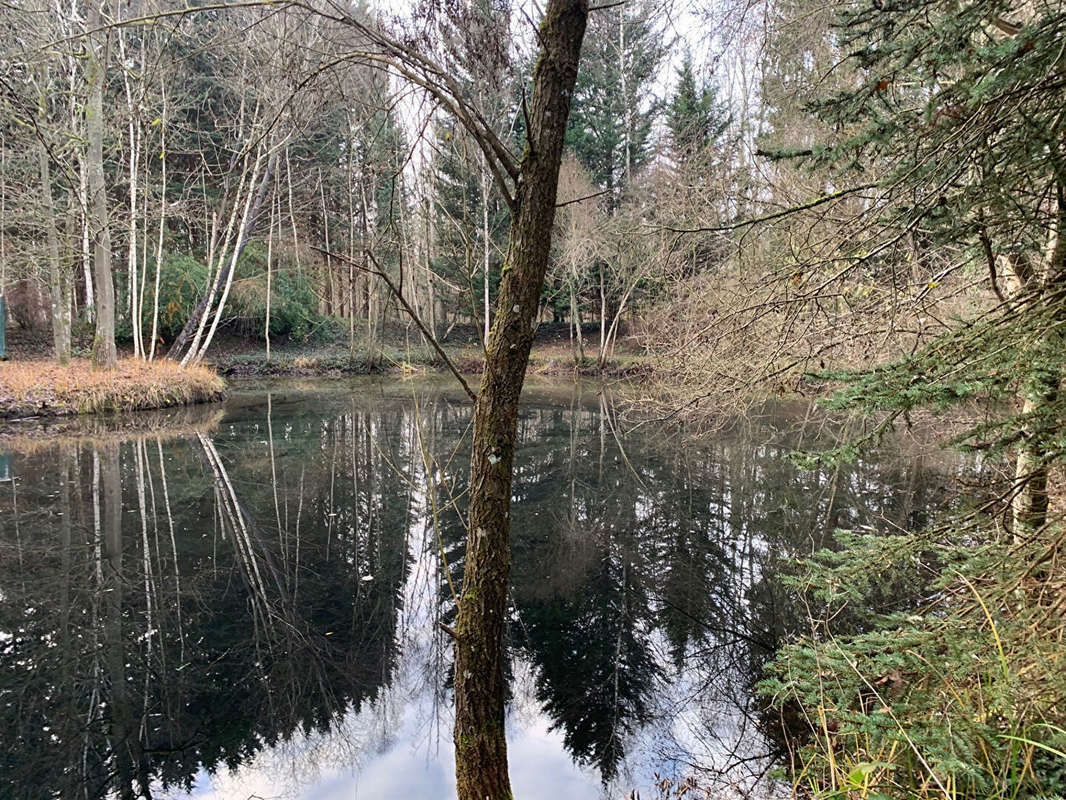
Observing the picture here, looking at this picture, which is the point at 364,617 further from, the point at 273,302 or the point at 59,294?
the point at 273,302

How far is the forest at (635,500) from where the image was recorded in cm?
217

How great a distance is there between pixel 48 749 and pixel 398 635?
206 centimetres

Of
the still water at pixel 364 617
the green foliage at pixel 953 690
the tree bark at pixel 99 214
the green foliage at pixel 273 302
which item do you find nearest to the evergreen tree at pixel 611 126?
the green foliage at pixel 273 302

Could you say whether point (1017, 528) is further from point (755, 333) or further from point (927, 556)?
point (927, 556)

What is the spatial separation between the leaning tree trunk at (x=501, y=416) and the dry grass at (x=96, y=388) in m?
13.1

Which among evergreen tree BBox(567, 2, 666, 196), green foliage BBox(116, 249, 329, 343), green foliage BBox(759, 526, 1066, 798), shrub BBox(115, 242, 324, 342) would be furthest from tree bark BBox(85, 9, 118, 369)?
evergreen tree BBox(567, 2, 666, 196)

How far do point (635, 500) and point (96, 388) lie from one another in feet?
36.7

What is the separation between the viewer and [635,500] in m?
7.84

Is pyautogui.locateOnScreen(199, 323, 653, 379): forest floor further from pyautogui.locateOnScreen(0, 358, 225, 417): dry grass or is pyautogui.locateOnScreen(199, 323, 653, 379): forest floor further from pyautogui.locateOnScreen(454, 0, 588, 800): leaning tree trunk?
pyautogui.locateOnScreen(454, 0, 588, 800): leaning tree trunk

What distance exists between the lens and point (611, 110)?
83.3ft

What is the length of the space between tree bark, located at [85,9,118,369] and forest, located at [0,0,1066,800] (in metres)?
1.29

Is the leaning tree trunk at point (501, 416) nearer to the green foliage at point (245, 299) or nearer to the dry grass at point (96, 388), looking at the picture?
the dry grass at point (96, 388)

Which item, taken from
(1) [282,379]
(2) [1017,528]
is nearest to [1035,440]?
(2) [1017,528]

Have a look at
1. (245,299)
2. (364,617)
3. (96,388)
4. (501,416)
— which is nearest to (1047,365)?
(501,416)
